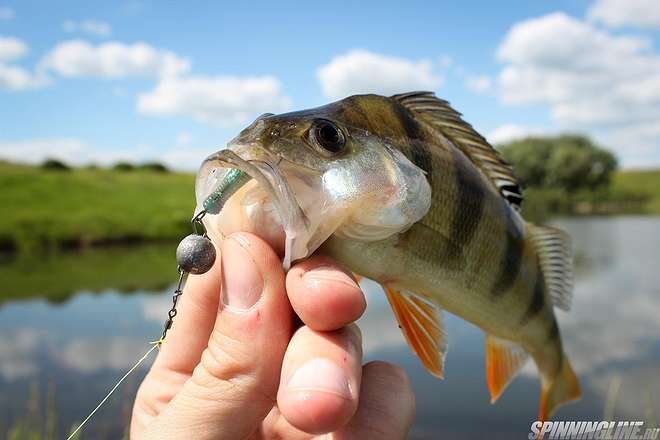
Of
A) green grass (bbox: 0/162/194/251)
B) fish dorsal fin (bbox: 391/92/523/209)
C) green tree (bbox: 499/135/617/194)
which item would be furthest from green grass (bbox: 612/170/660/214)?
fish dorsal fin (bbox: 391/92/523/209)

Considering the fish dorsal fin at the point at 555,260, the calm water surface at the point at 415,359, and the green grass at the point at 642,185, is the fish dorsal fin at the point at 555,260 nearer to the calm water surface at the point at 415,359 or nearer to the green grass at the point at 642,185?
the calm water surface at the point at 415,359

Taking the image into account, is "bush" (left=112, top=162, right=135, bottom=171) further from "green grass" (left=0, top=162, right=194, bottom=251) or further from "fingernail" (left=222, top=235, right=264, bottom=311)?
"fingernail" (left=222, top=235, right=264, bottom=311)

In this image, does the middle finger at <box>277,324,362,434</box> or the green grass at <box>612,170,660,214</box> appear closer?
the middle finger at <box>277,324,362,434</box>

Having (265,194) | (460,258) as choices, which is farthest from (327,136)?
(460,258)

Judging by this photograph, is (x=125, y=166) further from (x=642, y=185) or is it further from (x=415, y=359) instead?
(x=642, y=185)

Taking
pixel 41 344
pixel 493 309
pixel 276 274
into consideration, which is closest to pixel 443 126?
pixel 493 309
